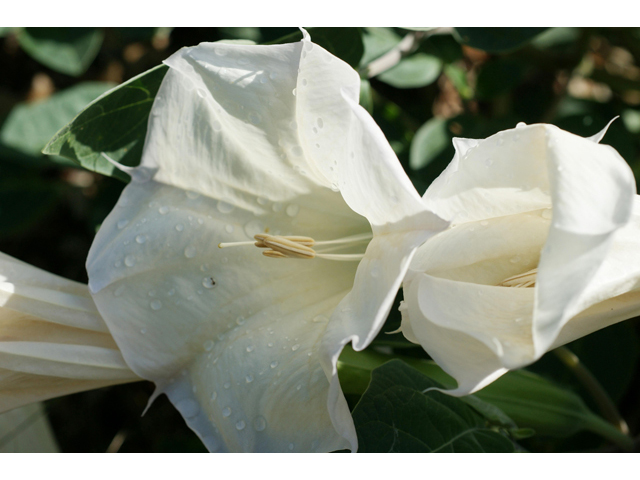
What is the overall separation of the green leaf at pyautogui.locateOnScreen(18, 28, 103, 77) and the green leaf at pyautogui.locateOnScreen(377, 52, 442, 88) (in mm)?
641

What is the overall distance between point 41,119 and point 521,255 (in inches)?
45.2

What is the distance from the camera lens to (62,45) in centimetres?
127

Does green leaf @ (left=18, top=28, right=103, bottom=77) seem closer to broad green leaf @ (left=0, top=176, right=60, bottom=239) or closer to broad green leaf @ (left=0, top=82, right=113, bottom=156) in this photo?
broad green leaf @ (left=0, top=82, right=113, bottom=156)

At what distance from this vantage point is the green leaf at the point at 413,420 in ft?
2.36

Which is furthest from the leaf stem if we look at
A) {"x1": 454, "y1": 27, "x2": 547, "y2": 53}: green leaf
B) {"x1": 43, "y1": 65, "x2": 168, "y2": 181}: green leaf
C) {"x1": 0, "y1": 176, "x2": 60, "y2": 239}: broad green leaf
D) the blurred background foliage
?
{"x1": 0, "y1": 176, "x2": 60, "y2": 239}: broad green leaf

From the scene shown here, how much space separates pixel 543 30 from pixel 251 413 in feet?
2.68

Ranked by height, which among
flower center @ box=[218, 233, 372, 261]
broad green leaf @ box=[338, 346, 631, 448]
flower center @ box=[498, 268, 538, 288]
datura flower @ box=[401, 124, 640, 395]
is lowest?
broad green leaf @ box=[338, 346, 631, 448]

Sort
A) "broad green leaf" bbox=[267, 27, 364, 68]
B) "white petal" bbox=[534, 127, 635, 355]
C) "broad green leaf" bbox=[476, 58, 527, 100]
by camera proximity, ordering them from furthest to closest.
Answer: "broad green leaf" bbox=[476, 58, 527, 100] < "broad green leaf" bbox=[267, 27, 364, 68] < "white petal" bbox=[534, 127, 635, 355]

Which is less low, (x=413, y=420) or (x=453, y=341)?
(x=453, y=341)

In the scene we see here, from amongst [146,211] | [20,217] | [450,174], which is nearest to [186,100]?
[146,211]

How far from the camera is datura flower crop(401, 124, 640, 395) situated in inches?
18.1

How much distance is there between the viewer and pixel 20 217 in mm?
1427

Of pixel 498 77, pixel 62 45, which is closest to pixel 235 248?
pixel 62 45

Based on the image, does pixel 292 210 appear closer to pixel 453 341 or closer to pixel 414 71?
pixel 453 341
